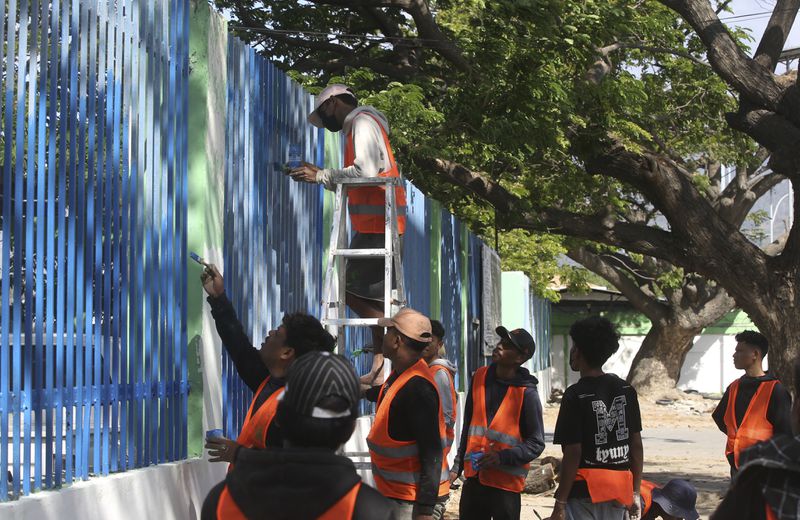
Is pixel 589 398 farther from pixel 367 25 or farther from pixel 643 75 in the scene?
pixel 643 75

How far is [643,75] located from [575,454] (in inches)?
605

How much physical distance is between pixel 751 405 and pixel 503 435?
2.19 meters

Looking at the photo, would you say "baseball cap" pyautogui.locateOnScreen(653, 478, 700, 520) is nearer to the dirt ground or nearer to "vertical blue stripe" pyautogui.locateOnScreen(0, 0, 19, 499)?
the dirt ground

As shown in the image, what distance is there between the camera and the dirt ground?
43.1 feet

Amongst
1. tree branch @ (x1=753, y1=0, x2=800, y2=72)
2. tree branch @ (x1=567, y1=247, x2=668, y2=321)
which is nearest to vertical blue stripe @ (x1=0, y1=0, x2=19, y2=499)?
tree branch @ (x1=753, y1=0, x2=800, y2=72)

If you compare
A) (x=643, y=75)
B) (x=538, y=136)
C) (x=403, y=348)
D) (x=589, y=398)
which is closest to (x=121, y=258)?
(x=403, y=348)

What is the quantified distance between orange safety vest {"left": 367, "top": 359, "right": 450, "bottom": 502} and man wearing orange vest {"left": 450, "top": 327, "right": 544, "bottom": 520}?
1.36 m

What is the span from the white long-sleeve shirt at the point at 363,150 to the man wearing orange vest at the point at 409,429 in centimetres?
160

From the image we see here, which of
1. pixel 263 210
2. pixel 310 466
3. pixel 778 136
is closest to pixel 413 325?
pixel 263 210

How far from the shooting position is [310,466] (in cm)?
295

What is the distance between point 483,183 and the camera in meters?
15.3

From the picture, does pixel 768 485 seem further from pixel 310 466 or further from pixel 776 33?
pixel 776 33

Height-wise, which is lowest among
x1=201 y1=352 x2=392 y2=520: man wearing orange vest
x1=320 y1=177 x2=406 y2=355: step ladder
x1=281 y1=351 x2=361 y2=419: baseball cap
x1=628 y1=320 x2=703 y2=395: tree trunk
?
x1=628 y1=320 x2=703 y2=395: tree trunk

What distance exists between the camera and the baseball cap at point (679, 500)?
7270mm
